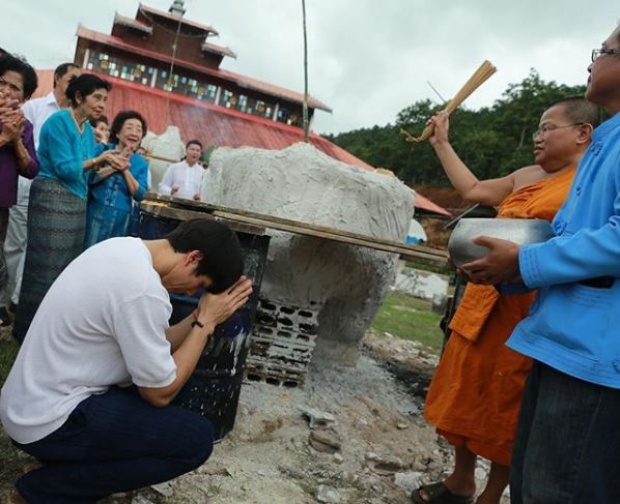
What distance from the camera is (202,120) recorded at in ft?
51.5

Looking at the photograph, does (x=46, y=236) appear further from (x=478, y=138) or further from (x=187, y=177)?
(x=478, y=138)

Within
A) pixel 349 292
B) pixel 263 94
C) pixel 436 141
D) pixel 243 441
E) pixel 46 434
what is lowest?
pixel 243 441

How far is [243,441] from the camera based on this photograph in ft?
9.48

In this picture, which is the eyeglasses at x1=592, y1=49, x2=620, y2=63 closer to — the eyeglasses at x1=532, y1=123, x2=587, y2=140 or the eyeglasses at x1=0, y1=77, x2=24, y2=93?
the eyeglasses at x1=532, y1=123, x2=587, y2=140

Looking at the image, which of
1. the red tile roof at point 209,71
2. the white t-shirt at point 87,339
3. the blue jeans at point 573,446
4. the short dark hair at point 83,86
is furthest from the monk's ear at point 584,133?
the red tile roof at point 209,71

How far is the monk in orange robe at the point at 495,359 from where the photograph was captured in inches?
91.5

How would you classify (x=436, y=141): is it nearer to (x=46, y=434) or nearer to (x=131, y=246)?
(x=131, y=246)

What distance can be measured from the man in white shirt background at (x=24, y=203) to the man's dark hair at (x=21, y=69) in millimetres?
410

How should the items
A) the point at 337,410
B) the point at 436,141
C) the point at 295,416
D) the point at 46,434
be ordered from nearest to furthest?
the point at 46,434 < the point at 436,141 < the point at 295,416 < the point at 337,410

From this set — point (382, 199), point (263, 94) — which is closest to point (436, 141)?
point (382, 199)

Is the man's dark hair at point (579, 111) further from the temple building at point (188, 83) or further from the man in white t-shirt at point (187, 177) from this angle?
the temple building at point (188, 83)

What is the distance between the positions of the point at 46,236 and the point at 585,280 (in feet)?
9.11

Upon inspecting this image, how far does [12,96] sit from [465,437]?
2.84 m

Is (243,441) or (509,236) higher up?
(509,236)
